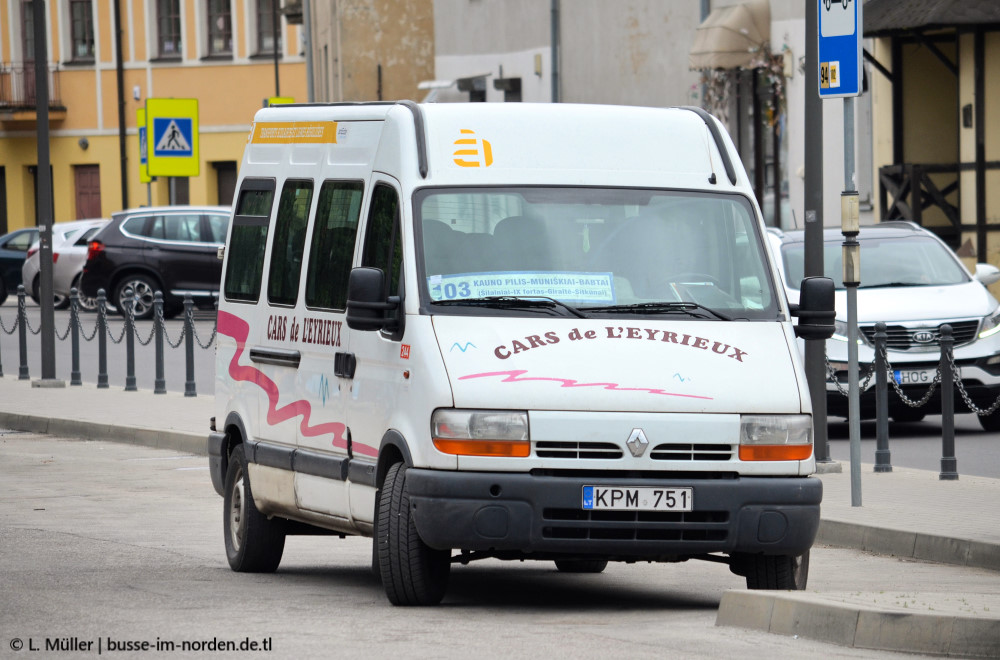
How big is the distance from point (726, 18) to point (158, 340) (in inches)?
531

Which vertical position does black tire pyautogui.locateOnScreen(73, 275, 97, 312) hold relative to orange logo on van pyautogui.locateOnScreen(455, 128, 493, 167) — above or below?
below

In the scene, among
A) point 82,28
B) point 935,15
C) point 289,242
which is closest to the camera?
point 289,242

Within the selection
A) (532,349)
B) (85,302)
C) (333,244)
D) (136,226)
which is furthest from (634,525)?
(85,302)

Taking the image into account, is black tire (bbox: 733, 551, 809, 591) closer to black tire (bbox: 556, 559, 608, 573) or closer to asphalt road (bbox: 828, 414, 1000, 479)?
black tire (bbox: 556, 559, 608, 573)

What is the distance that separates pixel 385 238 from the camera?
916 cm

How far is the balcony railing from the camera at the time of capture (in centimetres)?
6184

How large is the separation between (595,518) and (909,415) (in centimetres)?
1009

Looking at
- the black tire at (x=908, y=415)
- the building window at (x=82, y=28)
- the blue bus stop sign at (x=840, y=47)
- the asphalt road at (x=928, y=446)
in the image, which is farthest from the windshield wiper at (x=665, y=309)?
the building window at (x=82, y=28)

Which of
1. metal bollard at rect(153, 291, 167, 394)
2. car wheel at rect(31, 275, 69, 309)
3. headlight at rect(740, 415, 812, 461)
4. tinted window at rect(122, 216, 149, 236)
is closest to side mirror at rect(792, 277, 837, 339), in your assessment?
headlight at rect(740, 415, 812, 461)

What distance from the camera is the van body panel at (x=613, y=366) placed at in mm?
8305

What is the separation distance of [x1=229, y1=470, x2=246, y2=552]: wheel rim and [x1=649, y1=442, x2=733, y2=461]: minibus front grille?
2766mm

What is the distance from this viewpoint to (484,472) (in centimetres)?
830

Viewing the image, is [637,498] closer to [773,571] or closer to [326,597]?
[773,571]

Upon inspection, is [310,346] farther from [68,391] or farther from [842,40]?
[68,391]
